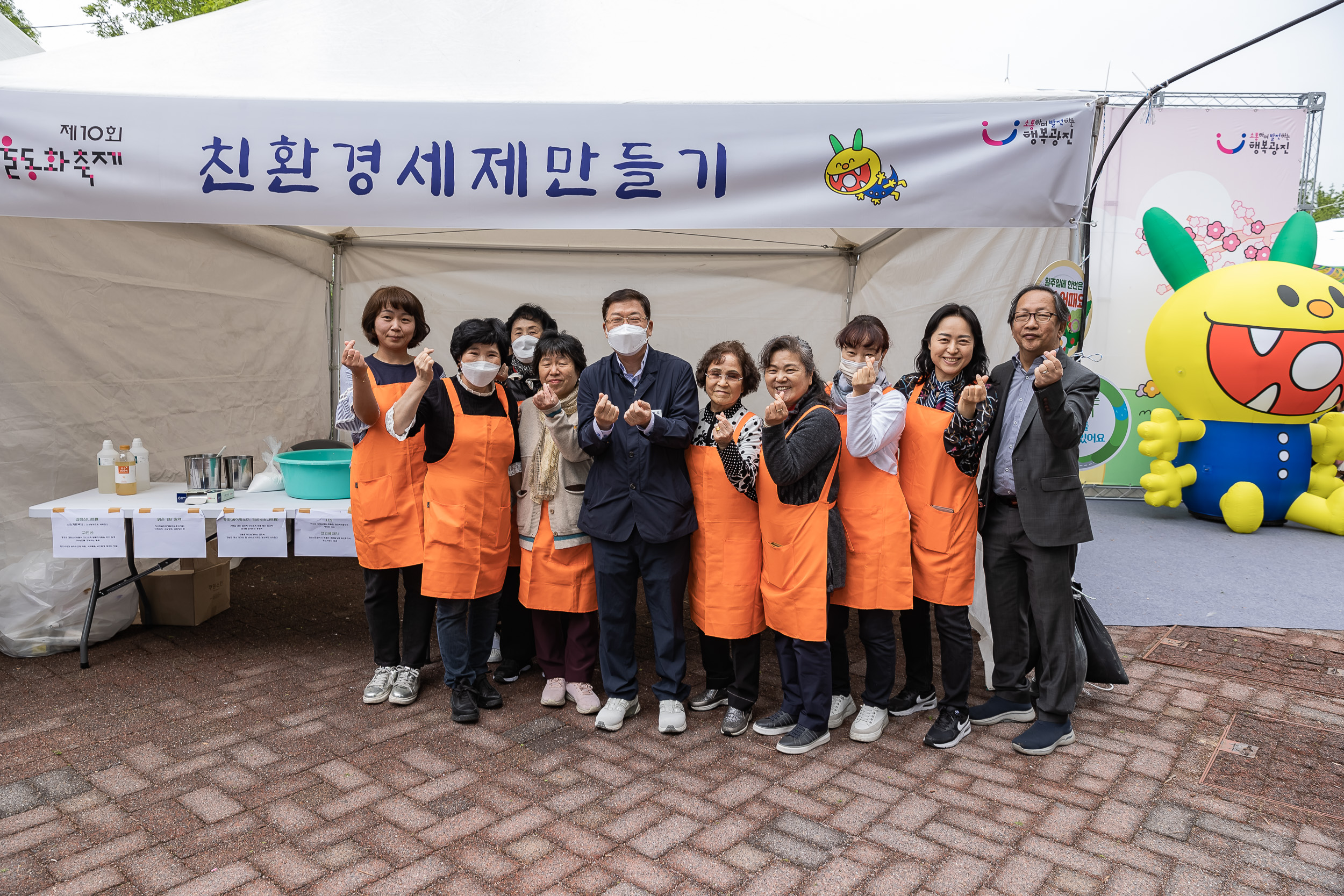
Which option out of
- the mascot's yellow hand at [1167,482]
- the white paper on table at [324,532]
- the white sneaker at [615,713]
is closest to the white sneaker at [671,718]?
the white sneaker at [615,713]

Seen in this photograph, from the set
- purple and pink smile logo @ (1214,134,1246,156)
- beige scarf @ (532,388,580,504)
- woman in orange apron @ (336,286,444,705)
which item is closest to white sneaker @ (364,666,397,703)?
woman in orange apron @ (336,286,444,705)

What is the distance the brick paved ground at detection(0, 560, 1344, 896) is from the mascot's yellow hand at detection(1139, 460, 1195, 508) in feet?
12.3

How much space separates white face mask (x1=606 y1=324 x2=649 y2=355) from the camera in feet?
9.41

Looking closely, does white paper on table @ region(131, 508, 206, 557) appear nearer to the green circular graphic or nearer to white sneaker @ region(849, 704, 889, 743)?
white sneaker @ region(849, 704, 889, 743)

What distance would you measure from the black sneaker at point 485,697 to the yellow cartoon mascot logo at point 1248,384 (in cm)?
589

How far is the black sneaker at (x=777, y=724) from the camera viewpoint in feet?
10.0

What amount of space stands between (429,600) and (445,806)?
98 centimetres

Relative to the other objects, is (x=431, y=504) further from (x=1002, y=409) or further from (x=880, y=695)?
(x=1002, y=409)

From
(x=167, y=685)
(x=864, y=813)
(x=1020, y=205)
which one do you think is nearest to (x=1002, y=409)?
(x=1020, y=205)

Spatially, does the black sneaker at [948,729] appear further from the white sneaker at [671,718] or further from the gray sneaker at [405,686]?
the gray sneaker at [405,686]

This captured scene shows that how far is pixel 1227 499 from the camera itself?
6664mm

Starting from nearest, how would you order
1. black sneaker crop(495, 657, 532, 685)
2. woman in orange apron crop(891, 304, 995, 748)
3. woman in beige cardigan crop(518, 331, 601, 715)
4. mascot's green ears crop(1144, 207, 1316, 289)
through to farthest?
woman in orange apron crop(891, 304, 995, 748), woman in beige cardigan crop(518, 331, 601, 715), black sneaker crop(495, 657, 532, 685), mascot's green ears crop(1144, 207, 1316, 289)

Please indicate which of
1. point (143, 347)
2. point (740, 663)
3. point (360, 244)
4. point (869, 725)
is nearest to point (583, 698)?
point (740, 663)

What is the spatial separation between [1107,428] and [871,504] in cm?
610
